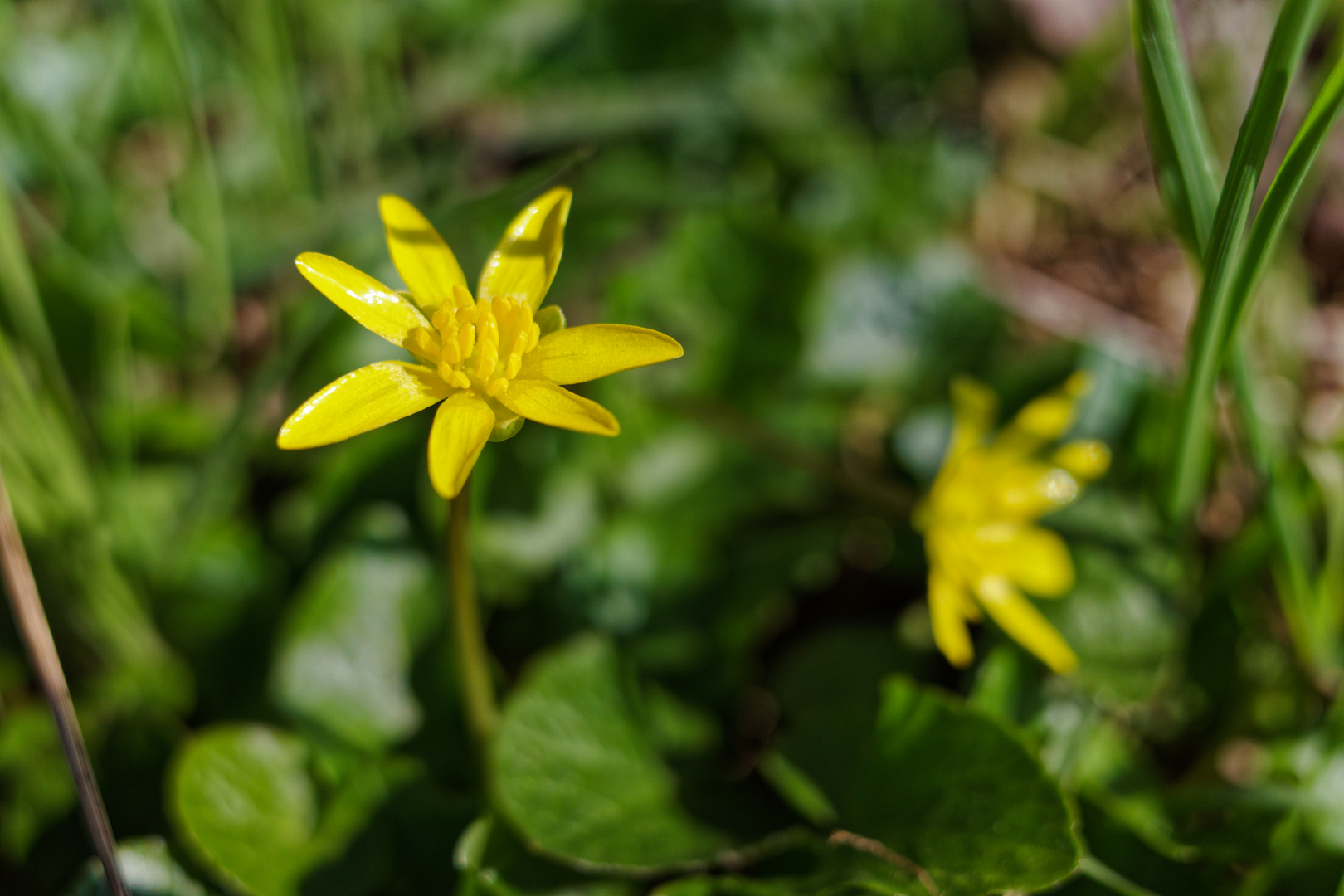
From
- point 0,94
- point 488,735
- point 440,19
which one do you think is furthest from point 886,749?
point 440,19

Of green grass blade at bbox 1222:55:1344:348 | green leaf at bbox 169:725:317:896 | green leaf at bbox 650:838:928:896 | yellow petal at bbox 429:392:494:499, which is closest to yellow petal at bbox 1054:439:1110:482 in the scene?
green grass blade at bbox 1222:55:1344:348

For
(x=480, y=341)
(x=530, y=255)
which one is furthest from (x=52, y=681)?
(x=530, y=255)

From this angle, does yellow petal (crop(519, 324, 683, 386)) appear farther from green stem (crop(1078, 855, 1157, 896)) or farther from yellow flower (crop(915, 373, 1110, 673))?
green stem (crop(1078, 855, 1157, 896))

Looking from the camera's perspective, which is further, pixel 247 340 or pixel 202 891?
pixel 247 340

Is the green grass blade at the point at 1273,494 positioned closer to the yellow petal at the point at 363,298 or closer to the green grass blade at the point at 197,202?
the yellow petal at the point at 363,298

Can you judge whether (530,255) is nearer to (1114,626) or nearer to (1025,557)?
(1025,557)

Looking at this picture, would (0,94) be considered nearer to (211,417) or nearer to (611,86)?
(211,417)
